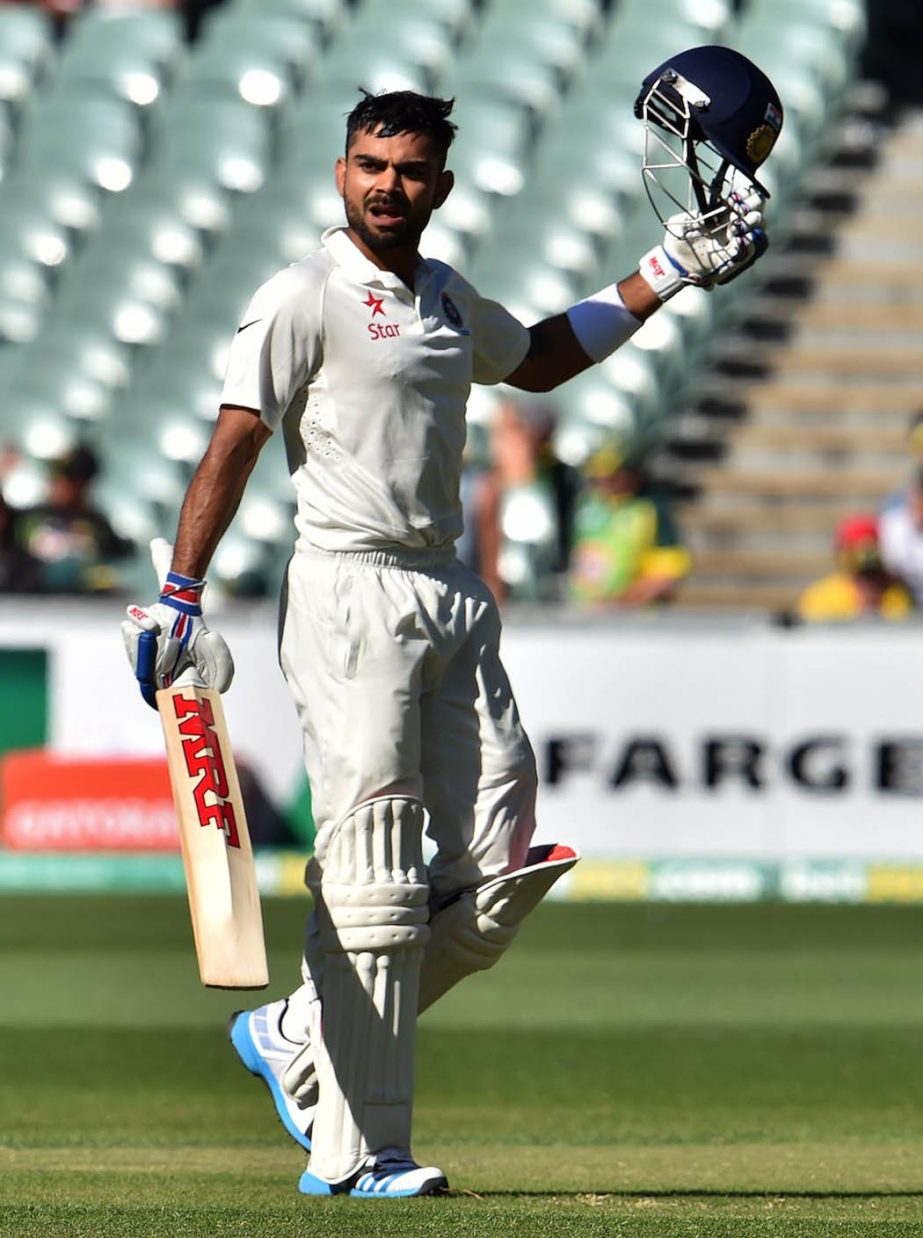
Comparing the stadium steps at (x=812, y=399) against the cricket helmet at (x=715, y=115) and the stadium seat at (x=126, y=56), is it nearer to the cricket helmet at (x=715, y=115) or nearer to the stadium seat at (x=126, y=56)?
the stadium seat at (x=126, y=56)

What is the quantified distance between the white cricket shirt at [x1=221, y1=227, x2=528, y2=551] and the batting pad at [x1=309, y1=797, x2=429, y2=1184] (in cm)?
55

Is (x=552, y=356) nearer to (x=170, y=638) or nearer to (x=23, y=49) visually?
(x=170, y=638)

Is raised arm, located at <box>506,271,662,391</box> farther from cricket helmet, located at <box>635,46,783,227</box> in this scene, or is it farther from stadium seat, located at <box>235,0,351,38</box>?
stadium seat, located at <box>235,0,351,38</box>

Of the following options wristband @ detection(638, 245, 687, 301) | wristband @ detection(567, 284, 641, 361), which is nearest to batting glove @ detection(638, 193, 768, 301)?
wristband @ detection(638, 245, 687, 301)

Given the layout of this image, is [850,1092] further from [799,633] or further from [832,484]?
[832,484]

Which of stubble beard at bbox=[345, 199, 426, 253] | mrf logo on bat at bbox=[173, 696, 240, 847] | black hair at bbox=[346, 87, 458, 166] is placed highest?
black hair at bbox=[346, 87, 458, 166]

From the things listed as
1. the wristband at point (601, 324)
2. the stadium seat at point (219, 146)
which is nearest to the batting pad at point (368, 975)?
the wristband at point (601, 324)

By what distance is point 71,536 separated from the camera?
1274 cm

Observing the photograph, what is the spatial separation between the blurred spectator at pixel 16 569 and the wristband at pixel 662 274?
788 cm

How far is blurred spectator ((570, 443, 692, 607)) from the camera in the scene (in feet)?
41.1

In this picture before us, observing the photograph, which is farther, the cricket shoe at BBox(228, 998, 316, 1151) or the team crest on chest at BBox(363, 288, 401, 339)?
the cricket shoe at BBox(228, 998, 316, 1151)

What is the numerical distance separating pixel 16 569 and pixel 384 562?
8.25 meters

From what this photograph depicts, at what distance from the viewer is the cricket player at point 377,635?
453 cm

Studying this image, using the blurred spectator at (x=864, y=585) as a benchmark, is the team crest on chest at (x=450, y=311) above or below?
above
